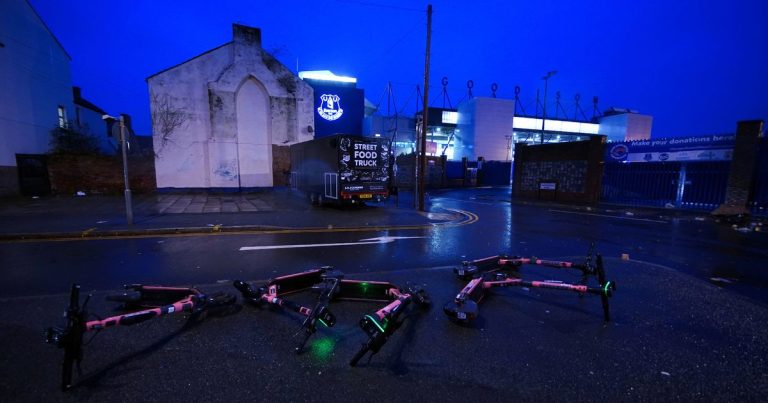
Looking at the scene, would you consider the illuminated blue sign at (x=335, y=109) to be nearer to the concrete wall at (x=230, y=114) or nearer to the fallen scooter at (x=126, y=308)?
the concrete wall at (x=230, y=114)

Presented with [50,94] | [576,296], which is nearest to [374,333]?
[576,296]

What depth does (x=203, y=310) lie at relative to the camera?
3.84 metres

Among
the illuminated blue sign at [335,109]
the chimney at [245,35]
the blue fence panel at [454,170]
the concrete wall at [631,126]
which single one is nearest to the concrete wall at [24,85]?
the chimney at [245,35]

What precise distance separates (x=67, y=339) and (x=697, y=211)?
2183 centimetres

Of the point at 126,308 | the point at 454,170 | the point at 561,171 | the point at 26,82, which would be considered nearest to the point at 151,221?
the point at 126,308

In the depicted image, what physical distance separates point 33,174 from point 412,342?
24.3 meters

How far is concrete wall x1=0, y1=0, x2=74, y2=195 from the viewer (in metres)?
16.2

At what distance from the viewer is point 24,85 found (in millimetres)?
17547

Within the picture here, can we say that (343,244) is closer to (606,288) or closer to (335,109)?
(606,288)

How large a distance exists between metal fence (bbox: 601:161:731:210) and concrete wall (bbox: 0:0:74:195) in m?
32.4

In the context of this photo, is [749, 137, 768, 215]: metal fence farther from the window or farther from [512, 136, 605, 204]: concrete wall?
the window

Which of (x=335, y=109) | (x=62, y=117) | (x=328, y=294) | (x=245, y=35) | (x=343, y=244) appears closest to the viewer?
(x=328, y=294)

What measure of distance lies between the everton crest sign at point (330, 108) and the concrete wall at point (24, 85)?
17502 mm

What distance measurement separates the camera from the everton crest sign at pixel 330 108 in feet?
95.8
